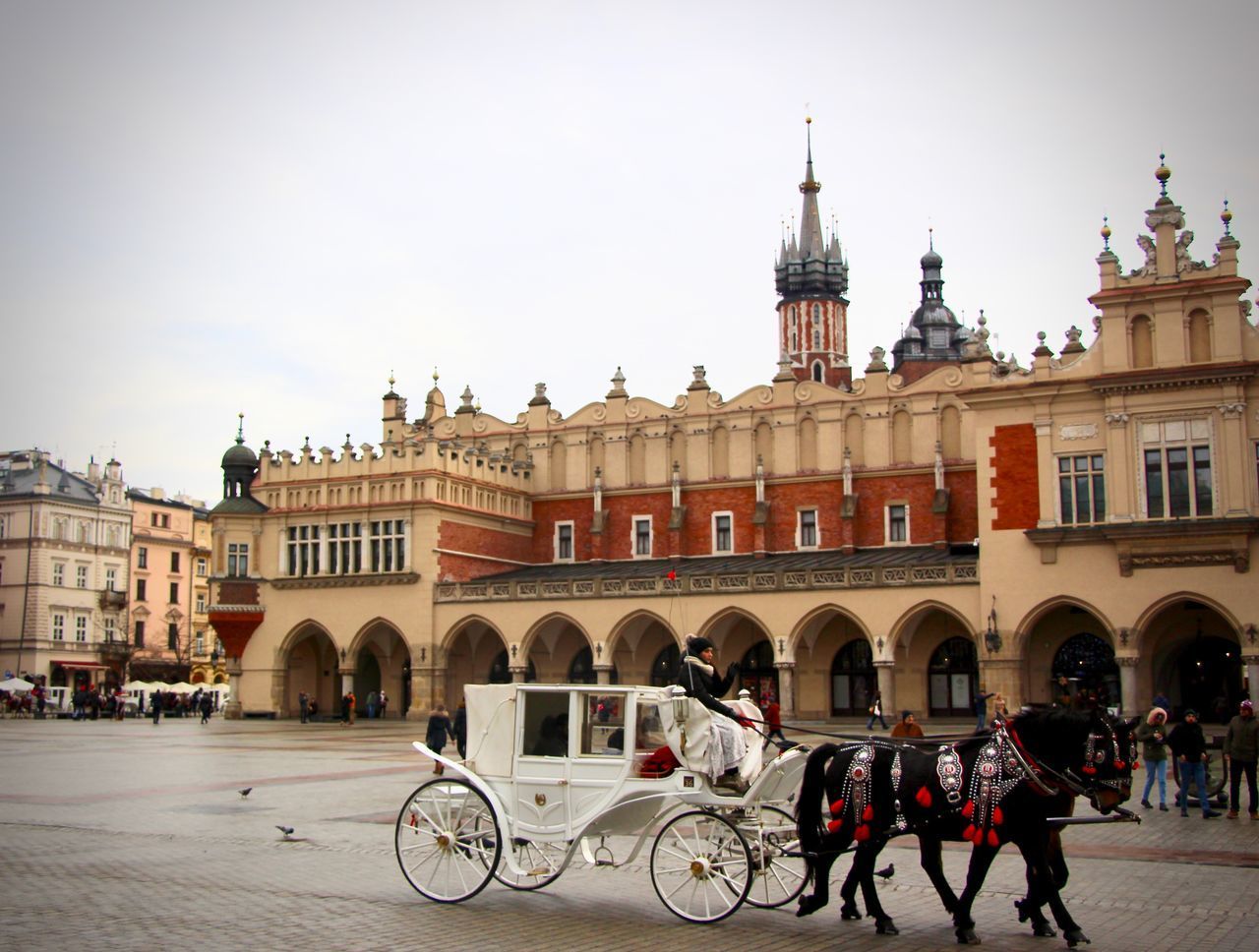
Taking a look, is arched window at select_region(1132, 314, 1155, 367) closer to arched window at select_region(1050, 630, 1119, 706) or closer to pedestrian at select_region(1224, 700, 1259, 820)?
arched window at select_region(1050, 630, 1119, 706)

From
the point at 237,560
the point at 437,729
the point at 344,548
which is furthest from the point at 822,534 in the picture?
the point at 437,729

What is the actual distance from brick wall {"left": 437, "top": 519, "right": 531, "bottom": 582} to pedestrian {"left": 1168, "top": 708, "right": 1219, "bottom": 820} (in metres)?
A: 34.0

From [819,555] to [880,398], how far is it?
19.4ft

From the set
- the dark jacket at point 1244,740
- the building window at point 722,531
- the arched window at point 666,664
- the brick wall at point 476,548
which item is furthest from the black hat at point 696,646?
the building window at point 722,531

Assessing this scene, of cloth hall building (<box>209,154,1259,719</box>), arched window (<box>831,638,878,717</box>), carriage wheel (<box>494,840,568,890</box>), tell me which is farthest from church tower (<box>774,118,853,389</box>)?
carriage wheel (<box>494,840,568,890</box>)

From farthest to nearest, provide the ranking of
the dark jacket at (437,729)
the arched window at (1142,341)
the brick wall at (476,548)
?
1. the brick wall at (476,548)
2. the arched window at (1142,341)
3. the dark jacket at (437,729)

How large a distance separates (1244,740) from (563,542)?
37.6m

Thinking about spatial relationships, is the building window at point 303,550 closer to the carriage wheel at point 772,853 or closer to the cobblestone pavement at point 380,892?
the cobblestone pavement at point 380,892

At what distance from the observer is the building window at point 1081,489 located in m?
38.6

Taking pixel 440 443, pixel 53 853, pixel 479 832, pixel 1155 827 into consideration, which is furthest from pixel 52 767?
pixel 440 443

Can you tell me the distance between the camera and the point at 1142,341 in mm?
38469

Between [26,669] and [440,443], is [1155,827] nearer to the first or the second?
[440,443]

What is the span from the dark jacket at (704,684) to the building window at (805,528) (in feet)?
123

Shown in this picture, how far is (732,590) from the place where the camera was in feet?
145
